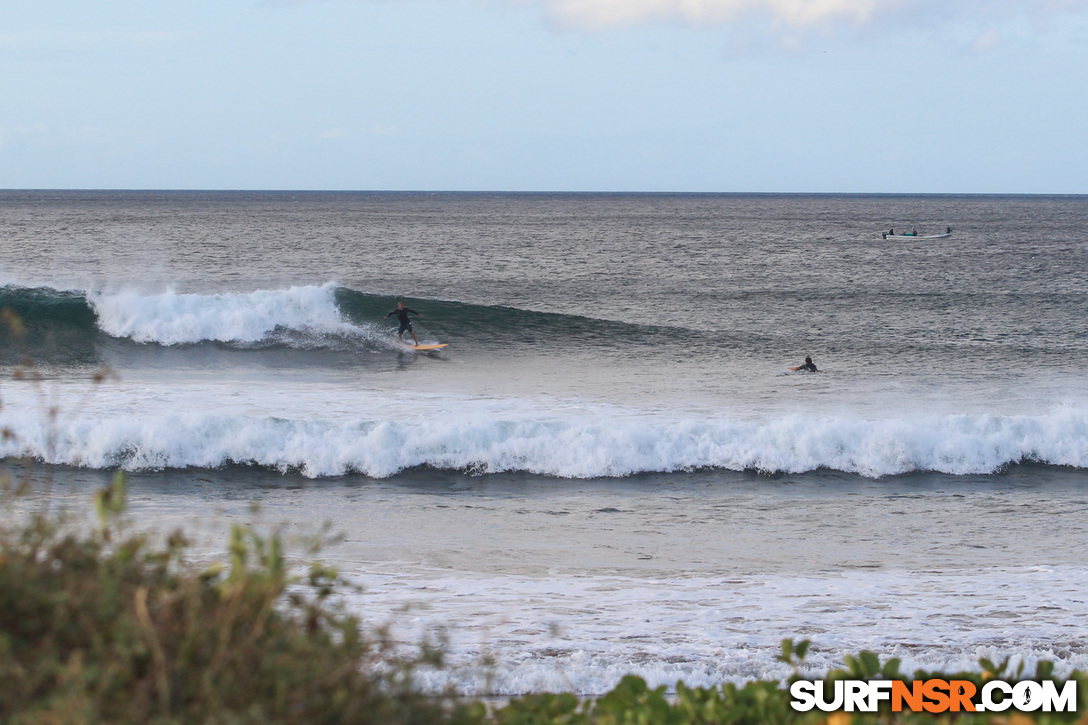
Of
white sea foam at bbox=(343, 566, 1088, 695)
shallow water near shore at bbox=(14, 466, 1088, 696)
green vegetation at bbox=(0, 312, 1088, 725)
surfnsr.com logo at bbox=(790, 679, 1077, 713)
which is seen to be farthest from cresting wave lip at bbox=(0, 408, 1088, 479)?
green vegetation at bbox=(0, 312, 1088, 725)

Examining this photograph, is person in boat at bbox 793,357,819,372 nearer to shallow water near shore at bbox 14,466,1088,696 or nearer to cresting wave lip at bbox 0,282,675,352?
cresting wave lip at bbox 0,282,675,352

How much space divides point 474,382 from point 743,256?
114 ft

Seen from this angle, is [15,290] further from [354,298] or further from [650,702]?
[650,702]

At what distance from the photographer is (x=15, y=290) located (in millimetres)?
25156

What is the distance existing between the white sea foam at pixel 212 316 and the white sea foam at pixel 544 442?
7.76 m

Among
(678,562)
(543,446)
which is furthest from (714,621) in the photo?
(543,446)

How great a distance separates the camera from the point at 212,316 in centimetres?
2198

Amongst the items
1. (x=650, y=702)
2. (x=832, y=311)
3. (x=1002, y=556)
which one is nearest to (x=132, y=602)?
(x=650, y=702)

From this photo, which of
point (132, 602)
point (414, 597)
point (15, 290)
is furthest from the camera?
point (15, 290)

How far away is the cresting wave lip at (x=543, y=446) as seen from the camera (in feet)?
39.4

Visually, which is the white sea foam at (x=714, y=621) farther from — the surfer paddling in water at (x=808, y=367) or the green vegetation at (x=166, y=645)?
the surfer paddling in water at (x=808, y=367)

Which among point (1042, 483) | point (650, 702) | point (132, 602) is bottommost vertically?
point (1042, 483)

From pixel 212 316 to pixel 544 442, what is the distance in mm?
12516

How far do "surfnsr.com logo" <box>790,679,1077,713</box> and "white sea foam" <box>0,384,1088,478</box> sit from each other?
346 inches
